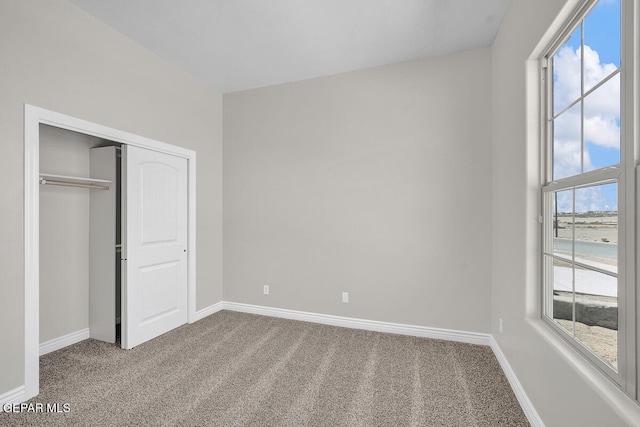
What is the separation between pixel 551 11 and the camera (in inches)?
59.8

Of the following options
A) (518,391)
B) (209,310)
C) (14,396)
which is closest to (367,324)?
(518,391)

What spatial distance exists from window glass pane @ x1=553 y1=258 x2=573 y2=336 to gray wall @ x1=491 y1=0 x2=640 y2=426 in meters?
0.11

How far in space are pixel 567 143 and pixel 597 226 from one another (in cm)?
55

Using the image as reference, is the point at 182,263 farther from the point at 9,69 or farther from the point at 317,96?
the point at 317,96

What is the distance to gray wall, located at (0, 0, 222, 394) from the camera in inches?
76.1

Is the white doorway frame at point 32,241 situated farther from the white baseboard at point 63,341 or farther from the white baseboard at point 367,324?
the white baseboard at point 367,324

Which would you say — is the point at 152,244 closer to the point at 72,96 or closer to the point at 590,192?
the point at 72,96

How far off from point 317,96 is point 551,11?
231 cm

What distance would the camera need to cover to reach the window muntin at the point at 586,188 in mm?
1172

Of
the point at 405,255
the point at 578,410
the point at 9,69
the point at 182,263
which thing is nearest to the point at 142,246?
the point at 182,263

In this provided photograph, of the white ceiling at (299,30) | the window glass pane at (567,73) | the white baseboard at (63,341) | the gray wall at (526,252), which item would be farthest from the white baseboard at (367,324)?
the white ceiling at (299,30)

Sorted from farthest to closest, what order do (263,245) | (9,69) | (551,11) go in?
(263,245) < (9,69) < (551,11)

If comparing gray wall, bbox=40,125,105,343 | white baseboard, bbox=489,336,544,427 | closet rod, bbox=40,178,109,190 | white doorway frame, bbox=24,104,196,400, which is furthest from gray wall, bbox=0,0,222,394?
white baseboard, bbox=489,336,544,427

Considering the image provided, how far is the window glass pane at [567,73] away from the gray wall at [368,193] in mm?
1066
